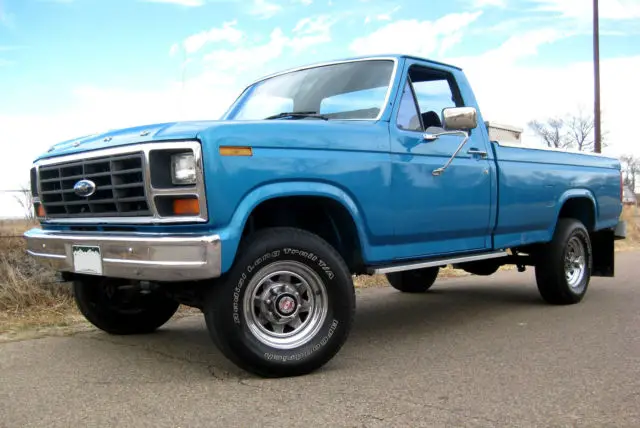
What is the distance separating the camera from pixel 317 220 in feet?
14.1

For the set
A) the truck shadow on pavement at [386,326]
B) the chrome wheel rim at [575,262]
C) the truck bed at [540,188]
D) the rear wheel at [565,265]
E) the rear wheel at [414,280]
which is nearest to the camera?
the truck shadow on pavement at [386,326]

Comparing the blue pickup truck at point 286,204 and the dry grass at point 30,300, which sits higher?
the blue pickup truck at point 286,204

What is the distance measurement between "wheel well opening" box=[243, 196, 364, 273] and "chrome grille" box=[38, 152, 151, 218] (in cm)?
72

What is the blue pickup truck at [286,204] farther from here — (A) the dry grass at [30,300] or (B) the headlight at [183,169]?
(A) the dry grass at [30,300]

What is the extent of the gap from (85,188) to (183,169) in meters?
0.78

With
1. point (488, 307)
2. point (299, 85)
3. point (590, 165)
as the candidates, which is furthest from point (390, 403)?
point (590, 165)

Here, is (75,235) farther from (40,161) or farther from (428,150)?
(428,150)

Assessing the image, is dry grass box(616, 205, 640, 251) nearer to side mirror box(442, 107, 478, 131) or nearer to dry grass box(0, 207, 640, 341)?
side mirror box(442, 107, 478, 131)

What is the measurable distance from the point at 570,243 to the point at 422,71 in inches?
106

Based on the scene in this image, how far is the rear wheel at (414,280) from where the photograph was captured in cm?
703

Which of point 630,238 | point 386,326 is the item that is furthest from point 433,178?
point 630,238

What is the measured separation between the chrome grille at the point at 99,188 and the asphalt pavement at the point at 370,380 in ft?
3.31

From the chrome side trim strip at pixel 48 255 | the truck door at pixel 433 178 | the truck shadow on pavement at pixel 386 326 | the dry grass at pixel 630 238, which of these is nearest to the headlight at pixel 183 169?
the chrome side trim strip at pixel 48 255

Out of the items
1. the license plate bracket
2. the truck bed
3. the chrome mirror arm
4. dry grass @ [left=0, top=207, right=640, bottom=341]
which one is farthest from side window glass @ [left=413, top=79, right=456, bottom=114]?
dry grass @ [left=0, top=207, right=640, bottom=341]
